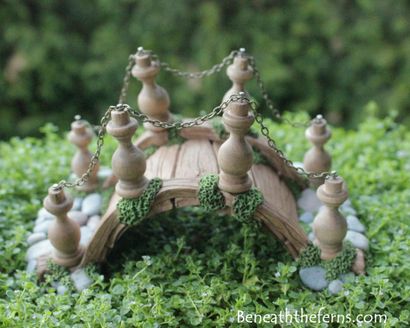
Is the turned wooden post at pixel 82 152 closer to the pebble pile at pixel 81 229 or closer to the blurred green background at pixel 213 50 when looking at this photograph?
the pebble pile at pixel 81 229

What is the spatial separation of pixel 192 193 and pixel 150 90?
62 cm

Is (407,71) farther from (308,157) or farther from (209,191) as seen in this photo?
(209,191)

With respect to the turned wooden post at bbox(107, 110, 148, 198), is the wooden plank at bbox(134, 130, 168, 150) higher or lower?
higher

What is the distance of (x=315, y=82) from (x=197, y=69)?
100 cm

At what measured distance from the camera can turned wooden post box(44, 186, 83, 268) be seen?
237cm

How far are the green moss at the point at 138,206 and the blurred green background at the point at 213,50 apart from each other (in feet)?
9.34

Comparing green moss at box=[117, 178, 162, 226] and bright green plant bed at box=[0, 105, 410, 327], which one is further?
green moss at box=[117, 178, 162, 226]

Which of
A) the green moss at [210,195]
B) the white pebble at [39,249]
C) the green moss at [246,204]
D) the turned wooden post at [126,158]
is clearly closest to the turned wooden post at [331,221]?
the green moss at [246,204]

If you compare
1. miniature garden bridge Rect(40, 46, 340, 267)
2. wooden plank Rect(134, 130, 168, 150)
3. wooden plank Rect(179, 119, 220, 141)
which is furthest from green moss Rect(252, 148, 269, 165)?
wooden plank Rect(134, 130, 168, 150)

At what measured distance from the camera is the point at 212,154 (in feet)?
8.57

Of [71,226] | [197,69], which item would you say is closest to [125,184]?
[71,226]

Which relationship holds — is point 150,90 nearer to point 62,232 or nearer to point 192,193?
point 192,193

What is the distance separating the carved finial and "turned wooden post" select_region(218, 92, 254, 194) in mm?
596

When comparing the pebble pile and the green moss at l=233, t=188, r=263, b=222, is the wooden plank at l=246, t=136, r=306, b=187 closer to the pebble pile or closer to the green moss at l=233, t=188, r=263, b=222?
the green moss at l=233, t=188, r=263, b=222
